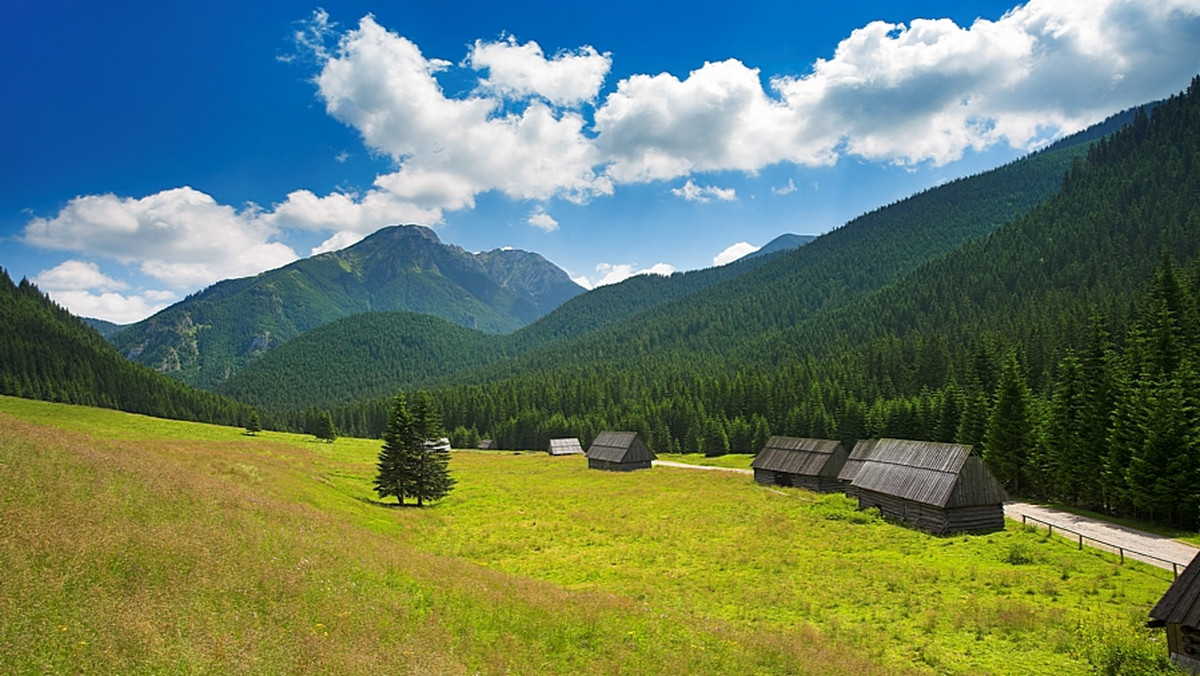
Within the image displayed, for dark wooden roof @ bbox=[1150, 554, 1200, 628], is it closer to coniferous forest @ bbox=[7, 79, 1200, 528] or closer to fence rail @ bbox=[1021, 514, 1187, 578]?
fence rail @ bbox=[1021, 514, 1187, 578]

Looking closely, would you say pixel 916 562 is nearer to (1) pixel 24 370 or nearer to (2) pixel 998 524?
(2) pixel 998 524

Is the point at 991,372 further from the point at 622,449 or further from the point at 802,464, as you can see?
the point at 622,449

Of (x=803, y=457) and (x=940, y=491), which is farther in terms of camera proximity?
(x=803, y=457)

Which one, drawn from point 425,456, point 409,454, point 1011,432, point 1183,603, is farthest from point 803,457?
point 1183,603

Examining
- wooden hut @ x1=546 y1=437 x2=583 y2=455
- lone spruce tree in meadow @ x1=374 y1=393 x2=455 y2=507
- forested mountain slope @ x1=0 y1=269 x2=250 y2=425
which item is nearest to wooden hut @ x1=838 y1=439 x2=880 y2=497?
lone spruce tree in meadow @ x1=374 y1=393 x2=455 y2=507

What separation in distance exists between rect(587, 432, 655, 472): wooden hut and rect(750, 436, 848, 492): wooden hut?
887 inches

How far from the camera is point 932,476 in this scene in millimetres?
39688

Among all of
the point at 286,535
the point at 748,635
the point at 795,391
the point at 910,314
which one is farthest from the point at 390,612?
the point at 910,314

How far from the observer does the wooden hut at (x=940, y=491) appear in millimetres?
37125

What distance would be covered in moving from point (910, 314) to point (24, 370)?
709 feet

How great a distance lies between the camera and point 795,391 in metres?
Result: 107

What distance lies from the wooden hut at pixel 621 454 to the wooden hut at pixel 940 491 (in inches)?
1662

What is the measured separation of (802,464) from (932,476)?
2054cm

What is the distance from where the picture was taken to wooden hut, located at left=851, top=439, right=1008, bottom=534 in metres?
37.1
